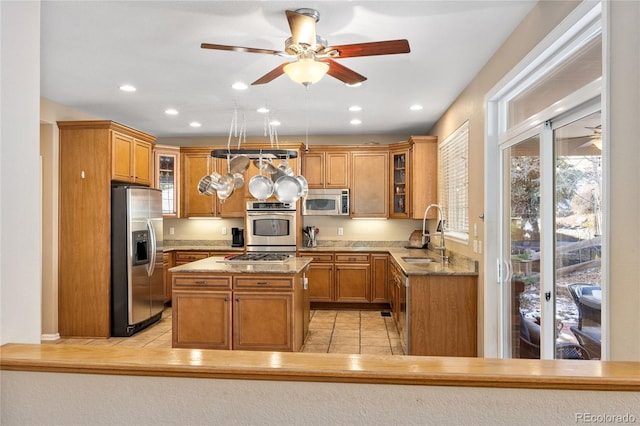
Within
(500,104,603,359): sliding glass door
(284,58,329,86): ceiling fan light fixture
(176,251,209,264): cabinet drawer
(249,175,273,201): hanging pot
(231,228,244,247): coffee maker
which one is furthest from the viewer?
(231,228,244,247): coffee maker

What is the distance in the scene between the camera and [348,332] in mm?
4723

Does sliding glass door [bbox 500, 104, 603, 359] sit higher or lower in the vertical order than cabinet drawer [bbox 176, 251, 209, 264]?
higher

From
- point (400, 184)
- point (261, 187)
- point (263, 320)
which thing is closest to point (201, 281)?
point (263, 320)

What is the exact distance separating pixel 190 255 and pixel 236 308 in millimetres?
2642

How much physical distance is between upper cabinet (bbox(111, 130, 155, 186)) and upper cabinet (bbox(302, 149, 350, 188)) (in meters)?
2.22

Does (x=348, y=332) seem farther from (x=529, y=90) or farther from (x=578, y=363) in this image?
(x=578, y=363)

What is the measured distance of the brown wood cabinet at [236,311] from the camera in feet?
11.8

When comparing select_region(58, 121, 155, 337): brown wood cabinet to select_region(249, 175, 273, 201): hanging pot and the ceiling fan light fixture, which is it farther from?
the ceiling fan light fixture

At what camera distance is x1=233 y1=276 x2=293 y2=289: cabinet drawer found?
359 centimetres

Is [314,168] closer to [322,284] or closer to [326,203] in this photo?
[326,203]

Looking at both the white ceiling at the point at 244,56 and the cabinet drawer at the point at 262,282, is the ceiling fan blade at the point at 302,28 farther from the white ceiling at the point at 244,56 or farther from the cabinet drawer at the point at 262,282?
the cabinet drawer at the point at 262,282

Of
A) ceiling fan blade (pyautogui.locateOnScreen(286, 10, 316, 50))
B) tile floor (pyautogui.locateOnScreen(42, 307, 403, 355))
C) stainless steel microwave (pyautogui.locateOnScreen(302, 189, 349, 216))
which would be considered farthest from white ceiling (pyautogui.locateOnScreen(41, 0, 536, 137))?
tile floor (pyautogui.locateOnScreen(42, 307, 403, 355))

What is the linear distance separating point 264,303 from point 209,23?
7.54 feet

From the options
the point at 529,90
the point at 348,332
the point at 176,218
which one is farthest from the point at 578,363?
the point at 176,218
